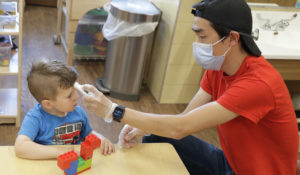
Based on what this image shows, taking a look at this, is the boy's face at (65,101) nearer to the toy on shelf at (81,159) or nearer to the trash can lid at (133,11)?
the toy on shelf at (81,159)

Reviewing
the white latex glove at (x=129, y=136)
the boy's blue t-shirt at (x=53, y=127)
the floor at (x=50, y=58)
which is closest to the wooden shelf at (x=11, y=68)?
the floor at (x=50, y=58)

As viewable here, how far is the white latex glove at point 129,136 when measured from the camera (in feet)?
4.94

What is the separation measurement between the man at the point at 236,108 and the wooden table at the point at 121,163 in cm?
7

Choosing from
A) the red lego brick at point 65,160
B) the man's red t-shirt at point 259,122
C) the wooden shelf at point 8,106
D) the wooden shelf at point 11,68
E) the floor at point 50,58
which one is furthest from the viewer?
the floor at point 50,58

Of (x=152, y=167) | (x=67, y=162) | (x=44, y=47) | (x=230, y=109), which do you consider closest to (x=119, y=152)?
(x=152, y=167)

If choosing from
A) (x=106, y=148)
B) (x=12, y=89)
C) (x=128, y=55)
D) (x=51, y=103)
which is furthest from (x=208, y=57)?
(x=12, y=89)

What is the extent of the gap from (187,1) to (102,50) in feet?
4.07

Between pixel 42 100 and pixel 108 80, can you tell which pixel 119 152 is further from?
pixel 108 80

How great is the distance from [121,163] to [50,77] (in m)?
0.44

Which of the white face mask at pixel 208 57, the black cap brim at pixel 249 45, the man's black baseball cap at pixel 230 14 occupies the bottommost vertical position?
the white face mask at pixel 208 57

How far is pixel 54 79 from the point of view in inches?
59.7

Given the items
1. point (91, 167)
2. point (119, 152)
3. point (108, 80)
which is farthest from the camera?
point (108, 80)

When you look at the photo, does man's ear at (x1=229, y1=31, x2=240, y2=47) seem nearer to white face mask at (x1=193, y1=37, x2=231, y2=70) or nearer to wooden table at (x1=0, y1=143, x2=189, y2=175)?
white face mask at (x1=193, y1=37, x2=231, y2=70)

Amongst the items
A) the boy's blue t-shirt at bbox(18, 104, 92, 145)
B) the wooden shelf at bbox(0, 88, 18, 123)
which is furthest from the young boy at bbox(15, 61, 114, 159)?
the wooden shelf at bbox(0, 88, 18, 123)
